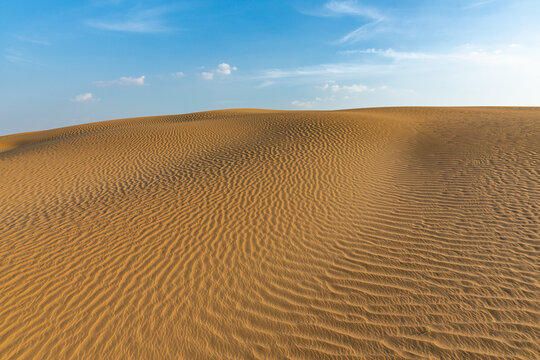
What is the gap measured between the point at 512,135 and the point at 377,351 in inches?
524

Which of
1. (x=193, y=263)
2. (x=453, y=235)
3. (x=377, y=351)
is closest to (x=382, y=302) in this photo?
(x=377, y=351)

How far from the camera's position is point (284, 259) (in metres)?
5.37

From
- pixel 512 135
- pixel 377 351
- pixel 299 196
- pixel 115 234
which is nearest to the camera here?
pixel 377 351

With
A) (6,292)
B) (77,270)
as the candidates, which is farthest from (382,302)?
(6,292)

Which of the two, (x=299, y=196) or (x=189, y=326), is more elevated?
(x=299, y=196)

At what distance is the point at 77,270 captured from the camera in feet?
17.1

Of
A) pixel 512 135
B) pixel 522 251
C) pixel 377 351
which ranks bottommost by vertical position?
pixel 377 351

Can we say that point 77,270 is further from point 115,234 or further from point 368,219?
point 368,219

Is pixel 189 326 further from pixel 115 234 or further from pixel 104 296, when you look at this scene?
pixel 115 234

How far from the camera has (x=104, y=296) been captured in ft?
15.1

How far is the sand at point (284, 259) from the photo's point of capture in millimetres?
3637

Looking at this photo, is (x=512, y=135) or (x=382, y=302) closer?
(x=382, y=302)

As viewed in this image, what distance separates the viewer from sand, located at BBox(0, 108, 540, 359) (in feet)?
→ 11.9

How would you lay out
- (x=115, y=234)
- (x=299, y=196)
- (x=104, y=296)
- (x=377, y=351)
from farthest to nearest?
(x=299, y=196) → (x=115, y=234) → (x=104, y=296) → (x=377, y=351)
